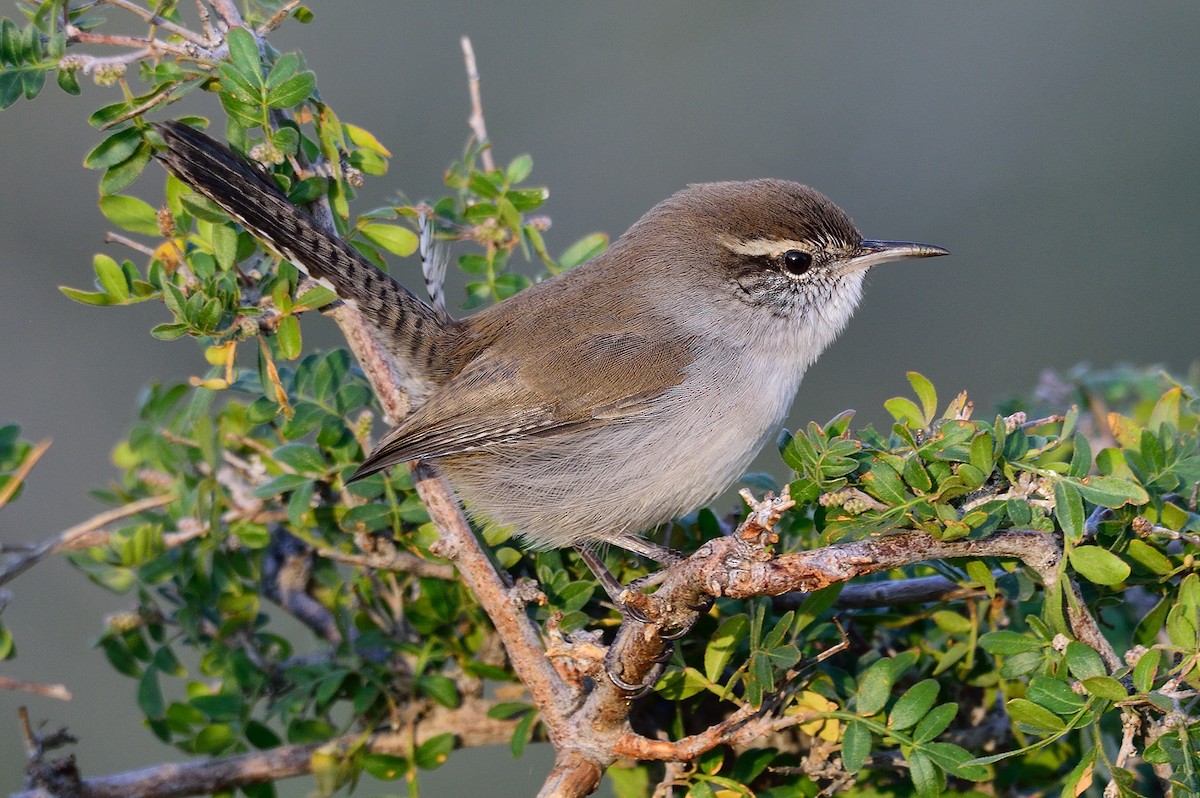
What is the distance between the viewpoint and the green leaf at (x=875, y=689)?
7.49 ft

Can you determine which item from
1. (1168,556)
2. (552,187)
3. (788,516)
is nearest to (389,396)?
(788,516)

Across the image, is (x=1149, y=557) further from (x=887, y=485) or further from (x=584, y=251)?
(x=584, y=251)

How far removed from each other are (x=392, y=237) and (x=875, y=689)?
5.39 ft

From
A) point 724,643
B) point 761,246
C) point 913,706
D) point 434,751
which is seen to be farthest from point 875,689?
point 761,246

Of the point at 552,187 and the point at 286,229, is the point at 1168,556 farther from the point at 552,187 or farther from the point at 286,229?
the point at 552,187

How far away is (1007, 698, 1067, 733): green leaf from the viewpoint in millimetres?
2043

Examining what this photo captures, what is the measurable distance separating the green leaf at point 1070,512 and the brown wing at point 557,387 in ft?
4.38

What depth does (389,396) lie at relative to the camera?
296 centimetres

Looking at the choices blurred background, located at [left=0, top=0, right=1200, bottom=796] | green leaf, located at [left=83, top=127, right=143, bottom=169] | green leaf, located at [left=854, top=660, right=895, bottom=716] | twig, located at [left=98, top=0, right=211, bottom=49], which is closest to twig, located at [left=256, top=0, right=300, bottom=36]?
→ twig, located at [left=98, top=0, right=211, bottom=49]

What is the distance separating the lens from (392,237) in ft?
9.76

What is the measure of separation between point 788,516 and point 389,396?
3.51 feet

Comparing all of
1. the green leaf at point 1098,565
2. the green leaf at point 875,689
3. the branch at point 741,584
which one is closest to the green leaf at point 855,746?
the green leaf at point 875,689

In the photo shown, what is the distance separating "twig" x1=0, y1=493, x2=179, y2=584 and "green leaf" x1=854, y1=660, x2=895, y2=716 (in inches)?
75.4

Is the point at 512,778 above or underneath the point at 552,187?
underneath
